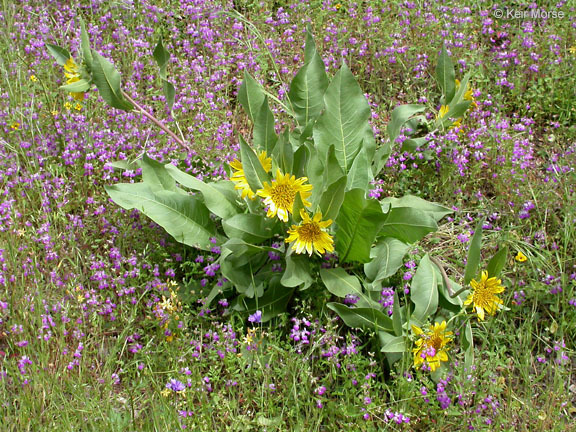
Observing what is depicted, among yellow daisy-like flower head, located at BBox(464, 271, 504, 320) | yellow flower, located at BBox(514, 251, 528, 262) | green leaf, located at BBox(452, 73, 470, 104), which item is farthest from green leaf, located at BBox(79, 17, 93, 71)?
yellow flower, located at BBox(514, 251, 528, 262)

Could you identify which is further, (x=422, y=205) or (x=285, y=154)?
(x=422, y=205)

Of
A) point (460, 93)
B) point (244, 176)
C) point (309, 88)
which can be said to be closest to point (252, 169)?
point (244, 176)

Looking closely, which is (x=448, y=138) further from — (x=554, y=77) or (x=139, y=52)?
(x=139, y=52)

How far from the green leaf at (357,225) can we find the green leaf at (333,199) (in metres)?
0.07

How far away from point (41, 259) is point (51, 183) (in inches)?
21.9

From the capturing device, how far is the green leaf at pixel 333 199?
2.80 meters

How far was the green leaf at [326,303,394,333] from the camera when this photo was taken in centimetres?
296

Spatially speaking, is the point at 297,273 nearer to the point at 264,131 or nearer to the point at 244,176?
the point at 244,176

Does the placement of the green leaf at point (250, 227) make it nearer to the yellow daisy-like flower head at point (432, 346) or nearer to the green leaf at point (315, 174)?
the green leaf at point (315, 174)

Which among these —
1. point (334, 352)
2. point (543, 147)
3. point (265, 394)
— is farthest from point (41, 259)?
point (543, 147)

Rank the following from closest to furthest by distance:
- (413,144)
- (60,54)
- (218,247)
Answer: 1. (218,247)
2. (60,54)
3. (413,144)

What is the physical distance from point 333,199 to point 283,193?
0.23 metres

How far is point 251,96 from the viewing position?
345 centimetres

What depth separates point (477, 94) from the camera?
4.07 metres
